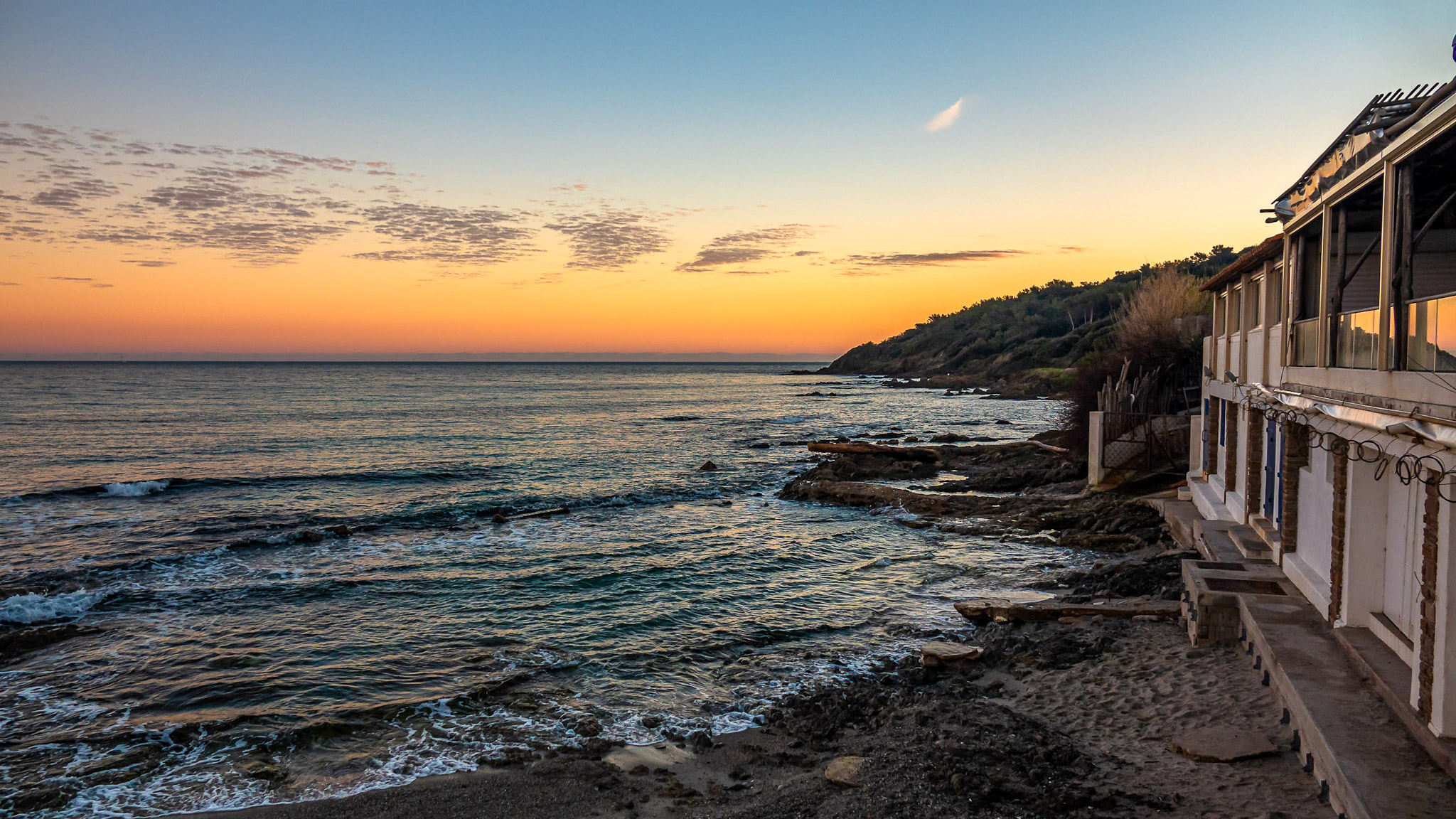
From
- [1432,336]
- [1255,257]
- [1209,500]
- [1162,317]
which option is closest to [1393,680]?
[1432,336]

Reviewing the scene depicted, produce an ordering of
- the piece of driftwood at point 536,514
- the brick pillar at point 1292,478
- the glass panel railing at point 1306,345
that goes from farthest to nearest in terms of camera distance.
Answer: the piece of driftwood at point 536,514, the brick pillar at point 1292,478, the glass panel railing at point 1306,345

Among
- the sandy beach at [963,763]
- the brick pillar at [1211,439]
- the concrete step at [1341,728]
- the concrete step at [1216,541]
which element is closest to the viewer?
the concrete step at [1341,728]

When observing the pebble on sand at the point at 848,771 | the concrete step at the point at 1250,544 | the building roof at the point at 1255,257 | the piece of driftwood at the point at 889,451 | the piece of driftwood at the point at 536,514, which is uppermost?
the building roof at the point at 1255,257

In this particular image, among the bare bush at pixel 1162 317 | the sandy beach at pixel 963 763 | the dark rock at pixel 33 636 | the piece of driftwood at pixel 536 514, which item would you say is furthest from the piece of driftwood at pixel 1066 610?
the bare bush at pixel 1162 317

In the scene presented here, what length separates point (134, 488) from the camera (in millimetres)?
Answer: 28406

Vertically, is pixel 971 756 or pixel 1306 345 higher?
pixel 1306 345

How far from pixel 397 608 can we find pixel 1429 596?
1539 cm

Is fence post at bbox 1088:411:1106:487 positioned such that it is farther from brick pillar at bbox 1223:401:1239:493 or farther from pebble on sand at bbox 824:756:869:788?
pebble on sand at bbox 824:756:869:788

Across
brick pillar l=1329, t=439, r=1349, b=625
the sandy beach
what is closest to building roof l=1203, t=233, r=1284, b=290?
brick pillar l=1329, t=439, r=1349, b=625

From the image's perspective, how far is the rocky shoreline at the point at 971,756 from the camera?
7.31 metres

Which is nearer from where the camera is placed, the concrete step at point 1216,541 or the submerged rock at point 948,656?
the submerged rock at point 948,656

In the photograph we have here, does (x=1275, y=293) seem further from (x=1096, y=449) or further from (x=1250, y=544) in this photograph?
(x=1096, y=449)

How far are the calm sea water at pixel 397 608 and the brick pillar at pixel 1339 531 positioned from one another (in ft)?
19.0

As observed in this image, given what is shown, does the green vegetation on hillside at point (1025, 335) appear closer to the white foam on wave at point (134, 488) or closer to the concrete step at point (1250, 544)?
the concrete step at point (1250, 544)
